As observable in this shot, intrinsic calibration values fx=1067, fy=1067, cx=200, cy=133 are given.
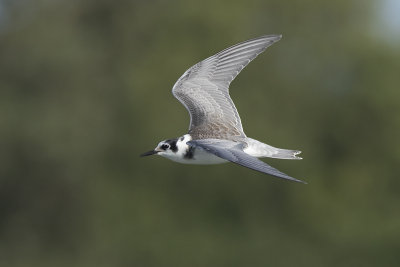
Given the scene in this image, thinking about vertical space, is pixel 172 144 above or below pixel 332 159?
above

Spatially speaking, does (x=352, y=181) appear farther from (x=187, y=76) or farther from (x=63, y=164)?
(x=187, y=76)

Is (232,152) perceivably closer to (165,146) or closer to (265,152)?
(265,152)

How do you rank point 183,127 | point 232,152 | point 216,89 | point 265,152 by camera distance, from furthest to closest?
point 183,127, point 216,89, point 265,152, point 232,152

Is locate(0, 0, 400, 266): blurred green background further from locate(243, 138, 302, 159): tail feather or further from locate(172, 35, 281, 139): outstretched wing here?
locate(243, 138, 302, 159): tail feather

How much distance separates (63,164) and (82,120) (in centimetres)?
153

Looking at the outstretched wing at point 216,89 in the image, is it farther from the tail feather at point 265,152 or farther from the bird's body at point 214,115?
the tail feather at point 265,152

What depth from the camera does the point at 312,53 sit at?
2984cm

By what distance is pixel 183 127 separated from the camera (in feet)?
85.8

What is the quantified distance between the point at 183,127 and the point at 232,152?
609 inches

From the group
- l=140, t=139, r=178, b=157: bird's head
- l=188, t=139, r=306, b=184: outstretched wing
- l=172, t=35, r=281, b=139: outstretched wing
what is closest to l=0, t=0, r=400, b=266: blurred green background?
l=172, t=35, r=281, b=139: outstretched wing

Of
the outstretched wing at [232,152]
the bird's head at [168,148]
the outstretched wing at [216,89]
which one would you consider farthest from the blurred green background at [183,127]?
the outstretched wing at [232,152]

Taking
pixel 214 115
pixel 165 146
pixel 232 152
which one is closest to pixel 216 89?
pixel 214 115

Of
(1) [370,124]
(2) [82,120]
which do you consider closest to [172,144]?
(2) [82,120]

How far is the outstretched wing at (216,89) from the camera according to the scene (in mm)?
12586
